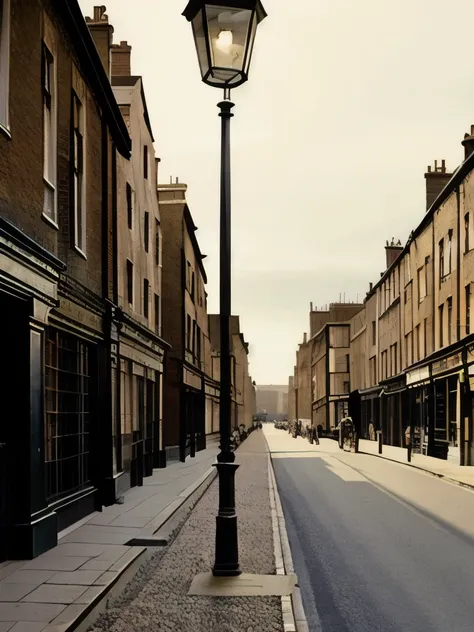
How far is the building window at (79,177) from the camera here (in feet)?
45.1

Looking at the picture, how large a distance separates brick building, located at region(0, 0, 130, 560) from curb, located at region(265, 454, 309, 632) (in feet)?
10.0

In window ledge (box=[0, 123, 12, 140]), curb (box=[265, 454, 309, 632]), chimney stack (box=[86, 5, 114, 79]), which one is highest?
chimney stack (box=[86, 5, 114, 79])

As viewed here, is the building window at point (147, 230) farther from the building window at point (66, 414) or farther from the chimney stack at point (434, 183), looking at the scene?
the chimney stack at point (434, 183)

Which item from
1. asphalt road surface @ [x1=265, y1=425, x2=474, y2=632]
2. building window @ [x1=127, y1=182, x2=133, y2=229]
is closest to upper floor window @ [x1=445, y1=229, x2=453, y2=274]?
asphalt road surface @ [x1=265, y1=425, x2=474, y2=632]

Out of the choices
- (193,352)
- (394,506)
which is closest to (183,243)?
(193,352)

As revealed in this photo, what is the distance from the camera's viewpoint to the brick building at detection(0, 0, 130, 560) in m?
9.68

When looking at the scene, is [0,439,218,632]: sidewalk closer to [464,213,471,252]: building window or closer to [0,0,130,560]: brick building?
[0,0,130,560]: brick building

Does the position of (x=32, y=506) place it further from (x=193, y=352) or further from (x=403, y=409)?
(x=403, y=409)

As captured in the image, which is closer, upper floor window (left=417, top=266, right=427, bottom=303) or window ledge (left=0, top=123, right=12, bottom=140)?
window ledge (left=0, top=123, right=12, bottom=140)

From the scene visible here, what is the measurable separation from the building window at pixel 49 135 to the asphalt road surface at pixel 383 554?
A: 617 cm

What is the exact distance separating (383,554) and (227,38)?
22.8 ft

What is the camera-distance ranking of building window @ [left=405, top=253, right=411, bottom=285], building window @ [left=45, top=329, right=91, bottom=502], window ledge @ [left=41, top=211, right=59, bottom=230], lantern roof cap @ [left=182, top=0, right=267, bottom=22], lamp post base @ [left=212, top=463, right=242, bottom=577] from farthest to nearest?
building window @ [left=405, top=253, right=411, bottom=285] → building window @ [left=45, top=329, right=91, bottom=502] → window ledge @ [left=41, top=211, right=59, bottom=230] → lamp post base @ [left=212, top=463, right=242, bottom=577] → lantern roof cap @ [left=182, top=0, right=267, bottom=22]

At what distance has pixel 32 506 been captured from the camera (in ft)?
32.2

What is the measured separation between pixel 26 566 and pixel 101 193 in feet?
28.7
